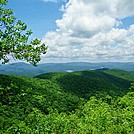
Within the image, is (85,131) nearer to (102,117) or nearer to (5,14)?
(102,117)

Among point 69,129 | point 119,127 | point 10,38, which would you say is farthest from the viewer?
point 69,129

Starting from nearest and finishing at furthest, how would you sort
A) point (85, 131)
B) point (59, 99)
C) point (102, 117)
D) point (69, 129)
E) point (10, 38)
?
point (10, 38)
point (85, 131)
point (102, 117)
point (69, 129)
point (59, 99)

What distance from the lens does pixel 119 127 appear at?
1945 cm

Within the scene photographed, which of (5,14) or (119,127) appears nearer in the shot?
(5,14)

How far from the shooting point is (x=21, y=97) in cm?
1600

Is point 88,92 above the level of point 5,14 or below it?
below

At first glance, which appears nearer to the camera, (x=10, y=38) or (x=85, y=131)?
(x=10, y=38)

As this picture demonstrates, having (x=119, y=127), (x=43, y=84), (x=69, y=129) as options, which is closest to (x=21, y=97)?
(x=119, y=127)

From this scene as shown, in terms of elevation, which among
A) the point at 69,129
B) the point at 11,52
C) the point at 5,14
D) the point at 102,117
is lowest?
the point at 69,129

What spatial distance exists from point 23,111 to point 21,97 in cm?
9528

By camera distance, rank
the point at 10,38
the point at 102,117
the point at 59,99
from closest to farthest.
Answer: the point at 10,38
the point at 102,117
the point at 59,99

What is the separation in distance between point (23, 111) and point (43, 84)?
274ft

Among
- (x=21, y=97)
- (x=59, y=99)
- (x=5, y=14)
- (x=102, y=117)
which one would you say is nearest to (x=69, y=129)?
(x=102, y=117)

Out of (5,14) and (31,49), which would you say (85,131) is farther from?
(5,14)
